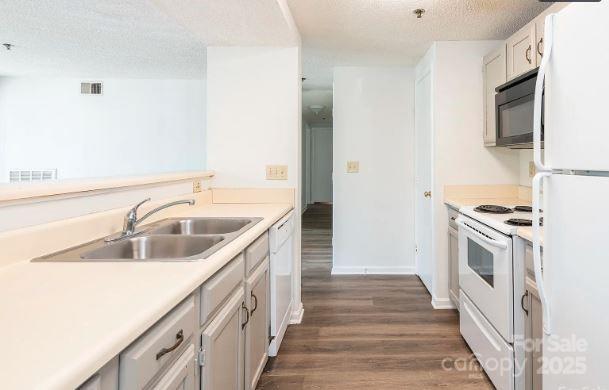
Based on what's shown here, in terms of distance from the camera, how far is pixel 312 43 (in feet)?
10.1

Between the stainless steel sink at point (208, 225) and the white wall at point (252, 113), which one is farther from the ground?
the white wall at point (252, 113)

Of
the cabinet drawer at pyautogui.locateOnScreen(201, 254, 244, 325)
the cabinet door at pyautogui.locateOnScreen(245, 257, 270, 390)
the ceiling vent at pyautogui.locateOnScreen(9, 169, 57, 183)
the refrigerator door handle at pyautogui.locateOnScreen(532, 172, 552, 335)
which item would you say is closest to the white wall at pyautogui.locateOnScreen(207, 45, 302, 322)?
the cabinet door at pyautogui.locateOnScreen(245, 257, 270, 390)

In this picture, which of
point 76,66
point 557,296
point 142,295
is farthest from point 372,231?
point 76,66

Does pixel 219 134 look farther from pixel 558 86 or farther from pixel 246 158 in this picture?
pixel 558 86

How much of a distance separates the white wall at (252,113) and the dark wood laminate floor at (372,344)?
1056mm

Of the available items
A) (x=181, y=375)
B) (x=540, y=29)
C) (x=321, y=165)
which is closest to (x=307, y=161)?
(x=321, y=165)

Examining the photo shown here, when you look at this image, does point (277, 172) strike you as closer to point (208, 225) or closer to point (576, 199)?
point (208, 225)

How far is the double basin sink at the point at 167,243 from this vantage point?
4.13ft

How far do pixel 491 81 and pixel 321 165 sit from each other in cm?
803

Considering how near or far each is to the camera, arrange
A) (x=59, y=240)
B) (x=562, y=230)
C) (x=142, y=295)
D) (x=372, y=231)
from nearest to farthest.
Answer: (x=142, y=295) < (x=562, y=230) < (x=59, y=240) < (x=372, y=231)

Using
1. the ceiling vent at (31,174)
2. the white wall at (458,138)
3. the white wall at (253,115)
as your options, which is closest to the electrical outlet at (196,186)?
the white wall at (253,115)

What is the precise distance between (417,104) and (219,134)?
1.97 m

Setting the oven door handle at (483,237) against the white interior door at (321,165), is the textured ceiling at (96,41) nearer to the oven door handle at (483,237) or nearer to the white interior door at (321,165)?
the oven door handle at (483,237)

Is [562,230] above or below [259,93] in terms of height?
below
